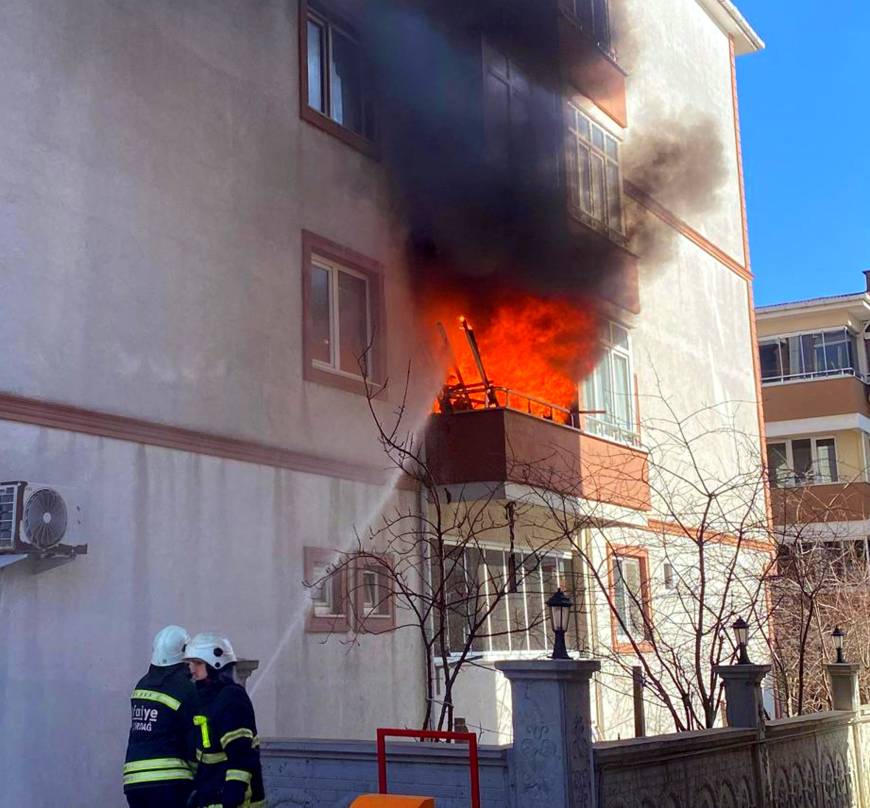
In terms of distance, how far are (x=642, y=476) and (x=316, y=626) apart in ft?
20.2

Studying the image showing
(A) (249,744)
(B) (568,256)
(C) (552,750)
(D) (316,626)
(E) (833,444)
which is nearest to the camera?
(A) (249,744)

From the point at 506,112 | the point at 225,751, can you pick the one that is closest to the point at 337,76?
the point at 506,112

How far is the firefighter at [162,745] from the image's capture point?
5637 mm

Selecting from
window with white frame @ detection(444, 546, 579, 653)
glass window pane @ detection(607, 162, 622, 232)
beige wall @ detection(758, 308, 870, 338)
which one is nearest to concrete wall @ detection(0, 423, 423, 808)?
window with white frame @ detection(444, 546, 579, 653)

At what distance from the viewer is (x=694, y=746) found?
7.86m

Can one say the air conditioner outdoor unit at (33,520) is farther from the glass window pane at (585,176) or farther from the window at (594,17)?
the window at (594,17)

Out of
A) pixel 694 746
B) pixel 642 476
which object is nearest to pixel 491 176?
pixel 642 476

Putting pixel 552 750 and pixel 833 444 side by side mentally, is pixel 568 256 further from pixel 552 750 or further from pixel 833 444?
pixel 833 444

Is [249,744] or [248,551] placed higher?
[248,551]

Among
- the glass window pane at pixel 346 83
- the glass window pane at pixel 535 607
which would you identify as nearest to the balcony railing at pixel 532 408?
the glass window pane at pixel 535 607

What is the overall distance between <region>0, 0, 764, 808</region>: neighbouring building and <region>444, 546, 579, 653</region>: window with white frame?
0.07m

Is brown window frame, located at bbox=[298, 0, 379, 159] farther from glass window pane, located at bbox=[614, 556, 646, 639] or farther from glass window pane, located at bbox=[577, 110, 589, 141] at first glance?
glass window pane, located at bbox=[614, 556, 646, 639]

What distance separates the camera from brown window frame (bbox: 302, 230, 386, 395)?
11070mm

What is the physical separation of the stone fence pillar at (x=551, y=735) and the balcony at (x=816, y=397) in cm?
2352
